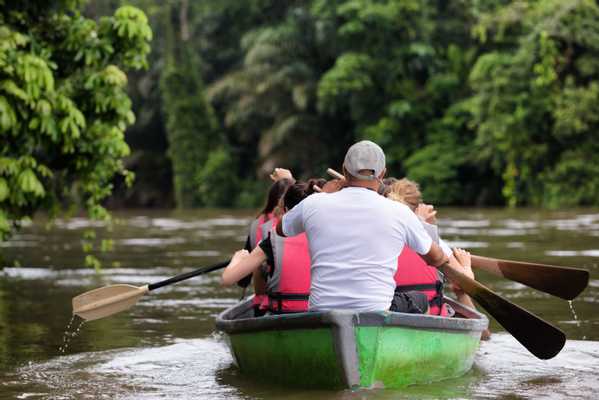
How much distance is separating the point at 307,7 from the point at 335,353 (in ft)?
125

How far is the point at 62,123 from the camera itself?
11.2 m

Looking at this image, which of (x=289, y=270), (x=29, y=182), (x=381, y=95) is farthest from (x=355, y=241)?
(x=381, y=95)

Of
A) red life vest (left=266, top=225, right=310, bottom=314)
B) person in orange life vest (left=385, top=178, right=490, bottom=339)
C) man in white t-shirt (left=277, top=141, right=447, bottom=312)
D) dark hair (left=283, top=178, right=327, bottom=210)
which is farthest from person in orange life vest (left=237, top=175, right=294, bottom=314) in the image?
man in white t-shirt (left=277, top=141, right=447, bottom=312)

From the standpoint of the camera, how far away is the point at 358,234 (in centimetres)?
668

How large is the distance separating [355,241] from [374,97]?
3470cm

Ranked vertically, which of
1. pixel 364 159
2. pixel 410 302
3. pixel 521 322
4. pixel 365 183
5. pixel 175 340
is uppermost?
pixel 364 159

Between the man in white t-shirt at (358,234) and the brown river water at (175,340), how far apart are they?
0.59m

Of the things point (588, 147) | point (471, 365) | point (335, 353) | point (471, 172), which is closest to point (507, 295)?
point (471, 365)

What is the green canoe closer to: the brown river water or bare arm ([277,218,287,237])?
the brown river water

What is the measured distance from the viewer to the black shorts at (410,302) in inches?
287

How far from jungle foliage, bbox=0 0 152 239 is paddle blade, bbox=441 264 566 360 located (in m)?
4.63

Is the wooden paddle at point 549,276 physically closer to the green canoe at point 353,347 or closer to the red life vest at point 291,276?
the green canoe at point 353,347

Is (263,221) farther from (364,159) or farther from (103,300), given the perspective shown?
(364,159)

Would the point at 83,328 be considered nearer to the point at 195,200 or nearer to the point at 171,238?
the point at 171,238
